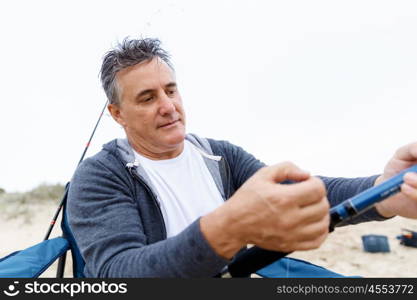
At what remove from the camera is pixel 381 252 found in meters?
5.47

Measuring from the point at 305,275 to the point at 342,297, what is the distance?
0.46m

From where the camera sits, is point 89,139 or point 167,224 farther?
point 89,139

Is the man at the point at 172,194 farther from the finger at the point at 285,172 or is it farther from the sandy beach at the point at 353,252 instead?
the sandy beach at the point at 353,252

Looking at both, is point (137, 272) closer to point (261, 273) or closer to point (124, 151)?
point (124, 151)

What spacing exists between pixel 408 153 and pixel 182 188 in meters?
1.14

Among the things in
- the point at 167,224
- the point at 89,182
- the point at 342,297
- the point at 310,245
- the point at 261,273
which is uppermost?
the point at 89,182

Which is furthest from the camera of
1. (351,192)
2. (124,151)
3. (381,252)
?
(381,252)

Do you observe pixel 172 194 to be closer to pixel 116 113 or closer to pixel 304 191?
pixel 116 113

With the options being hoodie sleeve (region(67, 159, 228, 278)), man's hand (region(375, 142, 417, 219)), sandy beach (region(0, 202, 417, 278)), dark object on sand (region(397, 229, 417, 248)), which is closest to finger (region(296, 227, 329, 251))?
hoodie sleeve (region(67, 159, 228, 278))

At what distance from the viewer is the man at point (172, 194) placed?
969 mm

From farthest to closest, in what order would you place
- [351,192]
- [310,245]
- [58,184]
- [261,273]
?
1. [58,184]
2. [261,273]
3. [351,192]
4. [310,245]

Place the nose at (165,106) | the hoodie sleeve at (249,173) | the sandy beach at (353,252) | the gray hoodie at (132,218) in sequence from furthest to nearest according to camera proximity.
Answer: the sandy beach at (353,252), the nose at (165,106), the hoodie sleeve at (249,173), the gray hoodie at (132,218)

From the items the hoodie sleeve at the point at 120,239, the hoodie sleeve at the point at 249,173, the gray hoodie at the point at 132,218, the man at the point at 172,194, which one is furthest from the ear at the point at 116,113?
the hoodie sleeve at the point at 249,173

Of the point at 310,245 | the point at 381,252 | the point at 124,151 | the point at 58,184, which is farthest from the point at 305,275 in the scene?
the point at 58,184
